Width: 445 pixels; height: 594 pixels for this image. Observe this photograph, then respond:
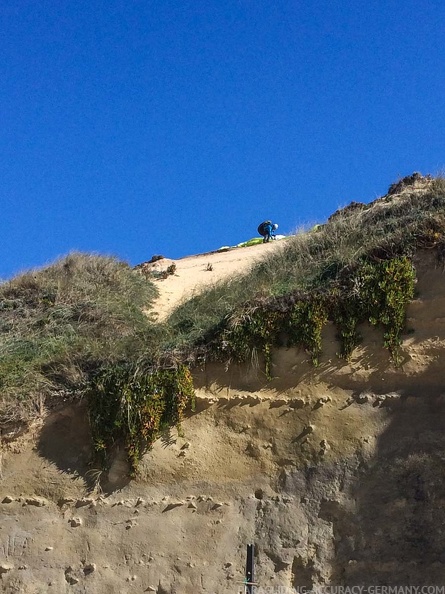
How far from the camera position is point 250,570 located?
28.1 feet

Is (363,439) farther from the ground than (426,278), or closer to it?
closer to it

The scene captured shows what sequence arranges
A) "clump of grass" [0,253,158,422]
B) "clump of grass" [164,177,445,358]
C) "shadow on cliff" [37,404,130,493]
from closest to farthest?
"shadow on cliff" [37,404,130,493] → "clump of grass" [164,177,445,358] → "clump of grass" [0,253,158,422]

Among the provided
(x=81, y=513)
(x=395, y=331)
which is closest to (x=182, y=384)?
(x=81, y=513)

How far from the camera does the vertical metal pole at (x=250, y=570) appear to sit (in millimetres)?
8484

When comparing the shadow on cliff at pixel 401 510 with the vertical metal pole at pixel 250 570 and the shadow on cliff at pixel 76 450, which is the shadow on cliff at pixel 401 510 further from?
the shadow on cliff at pixel 76 450

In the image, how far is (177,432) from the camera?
9.55 meters

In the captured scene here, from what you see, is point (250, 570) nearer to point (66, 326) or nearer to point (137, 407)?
point (137, 407)

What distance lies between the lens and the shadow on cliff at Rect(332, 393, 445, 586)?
8211 mm

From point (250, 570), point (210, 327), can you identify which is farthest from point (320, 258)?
point (250, 570)

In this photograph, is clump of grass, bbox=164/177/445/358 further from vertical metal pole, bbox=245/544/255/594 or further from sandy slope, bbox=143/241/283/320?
vertical metal pole, bbox=245/544/255/594

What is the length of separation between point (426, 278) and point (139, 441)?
4.33 m

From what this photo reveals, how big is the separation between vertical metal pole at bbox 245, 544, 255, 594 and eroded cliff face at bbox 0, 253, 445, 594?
0.08 m

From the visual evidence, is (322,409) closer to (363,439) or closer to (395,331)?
(363,439)

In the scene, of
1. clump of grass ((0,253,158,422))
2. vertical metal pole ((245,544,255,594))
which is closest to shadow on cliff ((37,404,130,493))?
clump of grass ((0,253,158,422))
